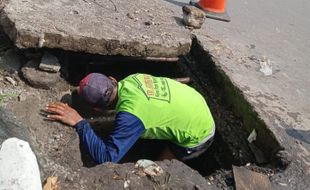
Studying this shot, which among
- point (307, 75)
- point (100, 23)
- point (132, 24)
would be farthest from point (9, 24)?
point (307, 75)

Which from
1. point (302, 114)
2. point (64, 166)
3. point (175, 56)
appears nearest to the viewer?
point (64, 166)

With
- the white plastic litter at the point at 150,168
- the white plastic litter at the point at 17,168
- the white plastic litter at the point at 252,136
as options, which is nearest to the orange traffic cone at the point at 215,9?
the white plastic litter at the point at 252,136

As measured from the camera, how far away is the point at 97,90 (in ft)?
12.7

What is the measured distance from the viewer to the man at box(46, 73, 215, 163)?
151 inches

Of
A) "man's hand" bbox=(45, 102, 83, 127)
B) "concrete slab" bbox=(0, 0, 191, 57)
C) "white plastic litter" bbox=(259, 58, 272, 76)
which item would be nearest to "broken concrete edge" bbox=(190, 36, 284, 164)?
"concrete slab" bbox=(0, 0, 191, 57)

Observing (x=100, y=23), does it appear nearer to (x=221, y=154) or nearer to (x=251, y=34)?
(x=221, y=154)

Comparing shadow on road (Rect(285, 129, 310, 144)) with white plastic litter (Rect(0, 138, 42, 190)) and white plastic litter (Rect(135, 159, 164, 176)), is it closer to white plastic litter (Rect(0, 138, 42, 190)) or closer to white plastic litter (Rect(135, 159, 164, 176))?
white plastic litter (Rect(135, 159, 164, 176))

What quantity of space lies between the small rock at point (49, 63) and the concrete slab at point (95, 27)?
170mm

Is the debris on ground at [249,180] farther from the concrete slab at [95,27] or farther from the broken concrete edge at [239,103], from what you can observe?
the concrete slab at [95,27]

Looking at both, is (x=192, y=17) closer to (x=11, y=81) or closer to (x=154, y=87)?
(x=154, y=87)

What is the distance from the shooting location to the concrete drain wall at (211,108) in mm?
4277

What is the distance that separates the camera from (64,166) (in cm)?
336

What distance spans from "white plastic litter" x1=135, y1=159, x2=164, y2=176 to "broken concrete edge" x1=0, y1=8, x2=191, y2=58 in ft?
4.46

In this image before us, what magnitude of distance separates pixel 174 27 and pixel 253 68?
932mm
